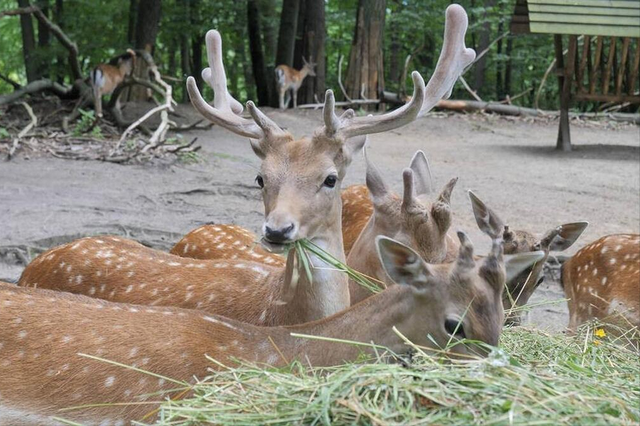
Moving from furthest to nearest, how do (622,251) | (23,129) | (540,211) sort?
(23,129)
(540,211)
(622,251)

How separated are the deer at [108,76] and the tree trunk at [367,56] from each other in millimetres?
4657

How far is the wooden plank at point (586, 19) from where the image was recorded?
1502 cm

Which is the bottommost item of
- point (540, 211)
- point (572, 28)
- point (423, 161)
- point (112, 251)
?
point (540, 211)

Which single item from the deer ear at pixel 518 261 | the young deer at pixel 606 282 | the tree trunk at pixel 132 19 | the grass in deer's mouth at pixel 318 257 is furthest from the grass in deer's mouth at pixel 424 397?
the tree trunk at pixel 132 19

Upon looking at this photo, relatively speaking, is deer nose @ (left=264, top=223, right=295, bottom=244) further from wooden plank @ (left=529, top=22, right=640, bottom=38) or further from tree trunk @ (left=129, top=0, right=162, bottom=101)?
tree trunk @ (left=129, top=0, right=162, bottom=101)

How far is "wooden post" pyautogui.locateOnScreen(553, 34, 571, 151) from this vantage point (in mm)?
15648

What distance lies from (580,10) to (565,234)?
1045cm

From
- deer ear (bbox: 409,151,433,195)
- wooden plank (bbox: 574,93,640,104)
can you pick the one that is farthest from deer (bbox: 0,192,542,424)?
wooden plank (bbox: 574,93,640,104)

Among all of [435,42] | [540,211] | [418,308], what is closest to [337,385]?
[418,308]

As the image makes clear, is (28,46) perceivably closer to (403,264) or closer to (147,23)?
(147,23)

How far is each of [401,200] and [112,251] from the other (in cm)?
168

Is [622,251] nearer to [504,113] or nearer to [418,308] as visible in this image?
[418,308]

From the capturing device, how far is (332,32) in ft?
98.1

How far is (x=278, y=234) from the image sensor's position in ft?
13.9
